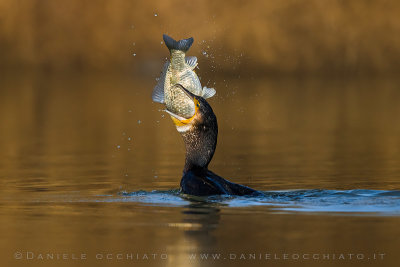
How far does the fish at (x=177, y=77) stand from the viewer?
10.4 m

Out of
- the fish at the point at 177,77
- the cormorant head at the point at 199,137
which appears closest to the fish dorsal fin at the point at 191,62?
the fish at the point at 177,77

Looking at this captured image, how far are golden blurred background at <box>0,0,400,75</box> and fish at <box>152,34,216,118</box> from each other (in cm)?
2264

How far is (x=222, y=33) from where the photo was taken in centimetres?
3416

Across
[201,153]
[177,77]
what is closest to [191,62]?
[177,77]

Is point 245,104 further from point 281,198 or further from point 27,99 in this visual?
point 281,198

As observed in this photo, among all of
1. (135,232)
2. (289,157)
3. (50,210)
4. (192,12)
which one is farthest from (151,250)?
(192,12)

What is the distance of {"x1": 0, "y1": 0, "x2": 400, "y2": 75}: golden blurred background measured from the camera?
34.2 metres

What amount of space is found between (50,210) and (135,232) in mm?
1438

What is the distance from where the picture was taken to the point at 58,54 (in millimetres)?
35812

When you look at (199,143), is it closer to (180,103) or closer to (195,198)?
(180,103)

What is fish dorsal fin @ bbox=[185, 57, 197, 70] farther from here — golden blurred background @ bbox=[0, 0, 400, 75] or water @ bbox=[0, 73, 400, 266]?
golden blurred background @ bbox=[0, 0, 400, 75]

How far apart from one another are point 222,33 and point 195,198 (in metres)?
23.9

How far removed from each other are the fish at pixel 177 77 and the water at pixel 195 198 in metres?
0.86

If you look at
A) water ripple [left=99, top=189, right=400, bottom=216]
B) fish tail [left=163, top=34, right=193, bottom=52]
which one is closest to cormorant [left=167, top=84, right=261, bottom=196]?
water ripple [left=99, top=189, right=400, bottom=216]
